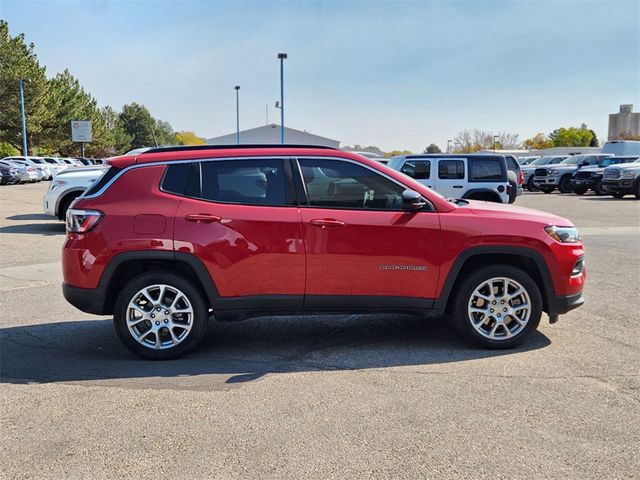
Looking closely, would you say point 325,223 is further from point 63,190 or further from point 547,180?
point 547,180

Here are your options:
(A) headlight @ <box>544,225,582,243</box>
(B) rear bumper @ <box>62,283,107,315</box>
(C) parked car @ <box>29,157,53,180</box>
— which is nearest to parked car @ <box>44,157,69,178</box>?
(C) parked car @ <box>29,157,53,180</box>

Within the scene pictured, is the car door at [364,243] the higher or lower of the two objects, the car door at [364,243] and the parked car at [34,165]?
the lower

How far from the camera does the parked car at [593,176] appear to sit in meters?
26.9

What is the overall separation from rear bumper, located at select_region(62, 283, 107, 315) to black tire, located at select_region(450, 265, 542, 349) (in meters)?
3.15

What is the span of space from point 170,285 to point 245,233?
2.63 ft

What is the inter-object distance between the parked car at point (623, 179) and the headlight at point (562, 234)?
2189cm

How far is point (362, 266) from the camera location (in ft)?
15.9

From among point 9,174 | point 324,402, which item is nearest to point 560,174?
point 324,402

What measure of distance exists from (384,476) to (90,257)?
3138 millimetres

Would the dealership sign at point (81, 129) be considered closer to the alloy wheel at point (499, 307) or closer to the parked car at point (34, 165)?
the parked car at point (34, 165)

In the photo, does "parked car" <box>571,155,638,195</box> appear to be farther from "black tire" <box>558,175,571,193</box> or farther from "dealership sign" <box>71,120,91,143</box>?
"dealership sign" <box>71,120,91,143</box>

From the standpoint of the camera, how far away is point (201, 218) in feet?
15.6

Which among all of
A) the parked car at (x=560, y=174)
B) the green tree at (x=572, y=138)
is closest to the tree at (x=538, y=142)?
the green tree at (x=572, y=138)

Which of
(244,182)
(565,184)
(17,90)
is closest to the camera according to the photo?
(244,182)
